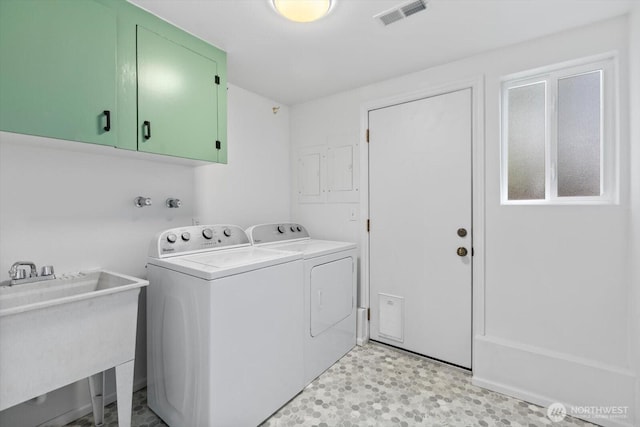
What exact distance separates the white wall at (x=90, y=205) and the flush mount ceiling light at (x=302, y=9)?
117 centimetres

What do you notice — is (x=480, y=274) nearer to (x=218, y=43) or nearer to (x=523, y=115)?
(x=523, y=115)

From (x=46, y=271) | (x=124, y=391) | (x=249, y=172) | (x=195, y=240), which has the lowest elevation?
(x=124, y=391)

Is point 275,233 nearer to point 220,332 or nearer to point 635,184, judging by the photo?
point 220,332

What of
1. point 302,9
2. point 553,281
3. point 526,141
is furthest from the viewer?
point 526,141

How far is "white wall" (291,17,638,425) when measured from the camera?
167 cm

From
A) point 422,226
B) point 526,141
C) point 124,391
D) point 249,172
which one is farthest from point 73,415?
point 526,141

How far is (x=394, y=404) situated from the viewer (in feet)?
5.93

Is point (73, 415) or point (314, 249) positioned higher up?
point (314, 249)

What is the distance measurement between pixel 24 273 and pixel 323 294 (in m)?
1.66

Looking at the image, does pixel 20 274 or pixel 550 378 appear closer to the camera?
pixel 20 274

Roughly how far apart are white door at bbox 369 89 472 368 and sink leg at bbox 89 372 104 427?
197cm

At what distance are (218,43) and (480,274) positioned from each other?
2402 mm

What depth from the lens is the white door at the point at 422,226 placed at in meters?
2.18

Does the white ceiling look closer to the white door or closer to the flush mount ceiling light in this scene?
the flush mount ceiling light
